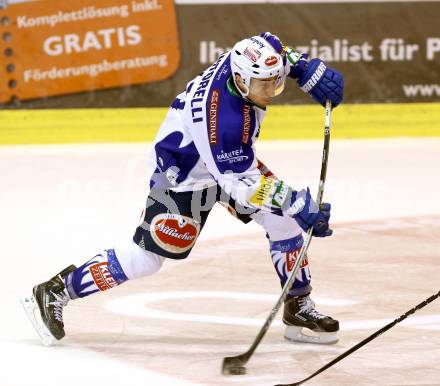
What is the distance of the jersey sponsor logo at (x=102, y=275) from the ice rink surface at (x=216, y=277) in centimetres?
23

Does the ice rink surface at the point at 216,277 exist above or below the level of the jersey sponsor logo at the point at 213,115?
below

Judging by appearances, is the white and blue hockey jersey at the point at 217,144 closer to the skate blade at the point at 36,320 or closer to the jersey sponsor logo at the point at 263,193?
the jersey sponsor logo at the point at 263,193

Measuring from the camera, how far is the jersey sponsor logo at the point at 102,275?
4.35 meters

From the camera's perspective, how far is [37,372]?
13.2ft

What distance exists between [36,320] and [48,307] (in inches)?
2.6

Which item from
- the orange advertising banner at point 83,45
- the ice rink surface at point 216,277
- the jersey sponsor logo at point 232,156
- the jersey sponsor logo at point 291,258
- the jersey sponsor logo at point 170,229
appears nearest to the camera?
the jersey sponsor logo at point 232,156

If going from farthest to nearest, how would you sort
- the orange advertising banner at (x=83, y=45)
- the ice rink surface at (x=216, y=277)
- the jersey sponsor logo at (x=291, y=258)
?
1. the orange advertising banner at (x=83, y=45)
2. the jersey sponsor logo at (x=291, y=258)
3. the ice rink surface at (x=216, y=277)

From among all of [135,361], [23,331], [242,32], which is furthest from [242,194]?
[242,32]

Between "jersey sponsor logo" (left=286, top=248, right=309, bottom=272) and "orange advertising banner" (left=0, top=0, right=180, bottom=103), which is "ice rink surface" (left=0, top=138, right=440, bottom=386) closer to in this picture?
"jersey sponsor logo" (left=286, top=248, right=309, bottom=272)

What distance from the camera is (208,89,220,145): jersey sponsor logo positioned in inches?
158

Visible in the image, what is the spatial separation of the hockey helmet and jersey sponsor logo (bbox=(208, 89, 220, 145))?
0.26 ft

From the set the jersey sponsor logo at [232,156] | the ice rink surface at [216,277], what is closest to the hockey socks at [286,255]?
the ice rink surface at [216,277]

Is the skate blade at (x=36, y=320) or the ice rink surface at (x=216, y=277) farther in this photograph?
the skate blade at (x=36, y=320)

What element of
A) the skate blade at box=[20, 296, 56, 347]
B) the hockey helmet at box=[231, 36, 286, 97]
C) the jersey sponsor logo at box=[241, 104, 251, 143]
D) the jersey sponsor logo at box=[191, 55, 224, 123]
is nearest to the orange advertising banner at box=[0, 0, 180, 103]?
the skate blade at box=[20, 296, 56, 347]
